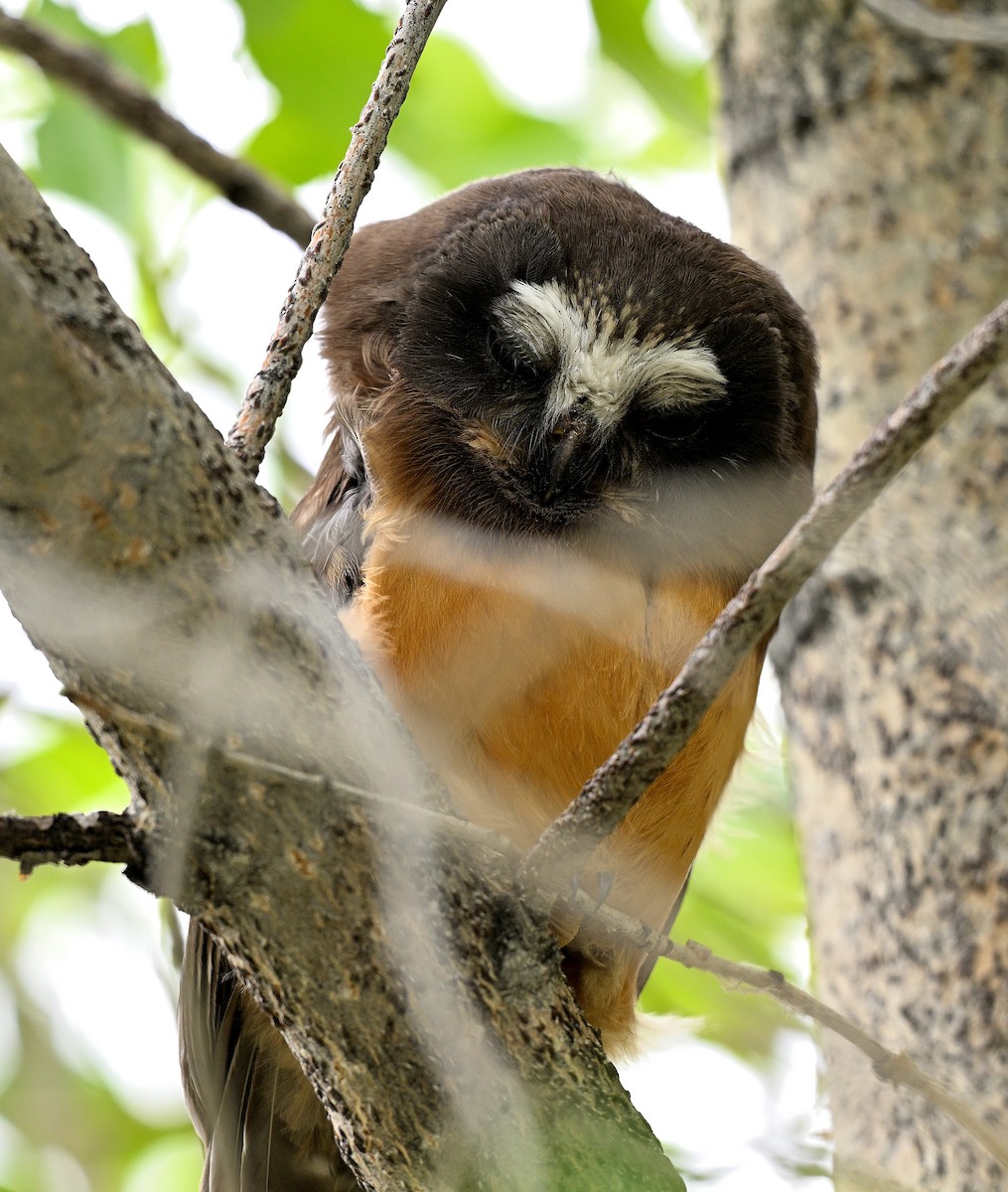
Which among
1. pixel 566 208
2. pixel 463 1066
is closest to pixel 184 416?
pixel 463 1066

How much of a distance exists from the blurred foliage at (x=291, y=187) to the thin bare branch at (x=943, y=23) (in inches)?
28.7

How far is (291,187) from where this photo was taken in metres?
4.01

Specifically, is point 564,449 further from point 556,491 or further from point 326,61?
point 326,61

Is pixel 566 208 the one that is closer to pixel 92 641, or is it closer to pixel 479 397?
pixel 479 397

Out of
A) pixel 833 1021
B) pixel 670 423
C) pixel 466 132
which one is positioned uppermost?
pixel 466 132

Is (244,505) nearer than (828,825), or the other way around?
(244,505)

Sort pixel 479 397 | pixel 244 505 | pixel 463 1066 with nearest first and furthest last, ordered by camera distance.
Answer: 1. pixel 244 505
2. pixel 463 1066
3. pixel 479 397

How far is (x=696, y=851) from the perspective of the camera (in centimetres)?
322

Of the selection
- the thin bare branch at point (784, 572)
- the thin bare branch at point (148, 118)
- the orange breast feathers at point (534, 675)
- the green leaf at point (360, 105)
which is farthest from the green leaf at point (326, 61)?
the thin bare branch at point (784, 572)

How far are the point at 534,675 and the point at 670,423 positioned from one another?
0.77 meters

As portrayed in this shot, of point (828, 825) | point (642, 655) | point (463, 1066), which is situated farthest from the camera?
point (828, 825)

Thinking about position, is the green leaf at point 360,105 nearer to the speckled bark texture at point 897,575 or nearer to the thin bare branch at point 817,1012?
the speckled bark texture at point 897,575

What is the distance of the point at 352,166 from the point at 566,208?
1461 millimetres

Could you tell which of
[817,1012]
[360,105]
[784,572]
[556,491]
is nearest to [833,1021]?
[817,1012]
